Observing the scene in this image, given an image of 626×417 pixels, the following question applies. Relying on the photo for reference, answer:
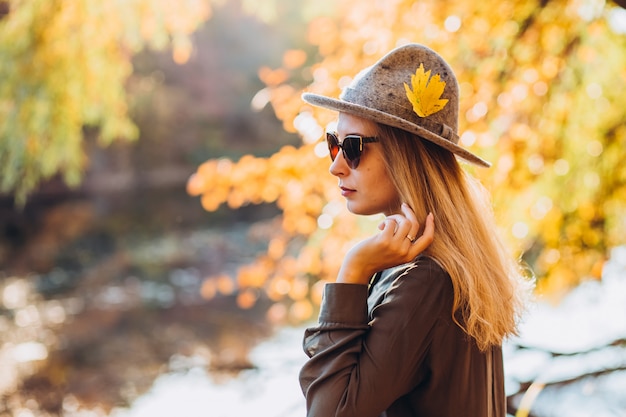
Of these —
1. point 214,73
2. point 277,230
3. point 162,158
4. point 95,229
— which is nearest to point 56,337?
point 277,230

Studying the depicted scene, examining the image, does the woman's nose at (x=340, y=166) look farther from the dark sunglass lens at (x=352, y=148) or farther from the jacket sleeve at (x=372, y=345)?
the jacket sleeve at (x=372, y=345)

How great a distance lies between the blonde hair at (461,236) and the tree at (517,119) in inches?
69.9

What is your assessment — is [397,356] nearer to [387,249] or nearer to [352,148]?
[387,249]

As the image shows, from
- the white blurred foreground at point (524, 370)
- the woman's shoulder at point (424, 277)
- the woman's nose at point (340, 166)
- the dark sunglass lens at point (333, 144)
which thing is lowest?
the woman's shoulder at point (424, 277)

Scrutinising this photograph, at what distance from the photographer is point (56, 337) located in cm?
845

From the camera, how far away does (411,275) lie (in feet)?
4.01

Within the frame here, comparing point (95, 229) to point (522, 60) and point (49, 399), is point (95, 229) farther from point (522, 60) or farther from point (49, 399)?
point (522, 60)

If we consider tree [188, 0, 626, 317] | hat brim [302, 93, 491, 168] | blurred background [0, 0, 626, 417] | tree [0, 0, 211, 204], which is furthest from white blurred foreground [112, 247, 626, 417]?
hat brim [302, 93, 491, 168]

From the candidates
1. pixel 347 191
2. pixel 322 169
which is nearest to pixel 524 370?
pixel 322 169

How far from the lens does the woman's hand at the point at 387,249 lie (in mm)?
1248

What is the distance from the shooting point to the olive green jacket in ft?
3.82

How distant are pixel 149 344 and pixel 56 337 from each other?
1128 mm

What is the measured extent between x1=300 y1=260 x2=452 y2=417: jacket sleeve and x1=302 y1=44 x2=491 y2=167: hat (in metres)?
0.27

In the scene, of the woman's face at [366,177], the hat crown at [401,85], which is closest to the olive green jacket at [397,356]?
the woman's face at [366,177]
